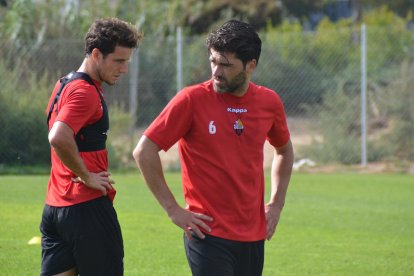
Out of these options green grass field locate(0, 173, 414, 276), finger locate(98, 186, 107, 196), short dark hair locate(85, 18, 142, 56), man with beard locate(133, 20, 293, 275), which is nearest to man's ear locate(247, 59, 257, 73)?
man with beard locate(133, 20, 293, 275)

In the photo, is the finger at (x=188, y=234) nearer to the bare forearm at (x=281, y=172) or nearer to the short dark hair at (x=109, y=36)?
the bare forearm at (x=281, y=172)

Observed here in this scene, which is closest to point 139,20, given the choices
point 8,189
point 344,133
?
point 344,133

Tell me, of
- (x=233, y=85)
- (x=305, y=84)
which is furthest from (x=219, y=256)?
(x=305, y=84)

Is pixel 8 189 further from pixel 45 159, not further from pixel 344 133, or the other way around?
pixel 344 133

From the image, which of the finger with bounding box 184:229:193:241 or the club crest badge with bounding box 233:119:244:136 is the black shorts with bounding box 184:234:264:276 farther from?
the club crest badge with bounding box 233:119:244:136

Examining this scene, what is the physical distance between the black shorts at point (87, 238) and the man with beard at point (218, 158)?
0.68 metres

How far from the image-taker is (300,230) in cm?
1059

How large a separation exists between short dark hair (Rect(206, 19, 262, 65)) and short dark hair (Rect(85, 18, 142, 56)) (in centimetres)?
71

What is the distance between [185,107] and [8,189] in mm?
9346

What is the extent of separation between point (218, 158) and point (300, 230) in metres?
5.94

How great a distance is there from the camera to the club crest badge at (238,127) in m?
4.89

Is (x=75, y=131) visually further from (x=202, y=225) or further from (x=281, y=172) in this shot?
(x=281, y=172)

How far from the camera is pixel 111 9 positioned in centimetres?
2516

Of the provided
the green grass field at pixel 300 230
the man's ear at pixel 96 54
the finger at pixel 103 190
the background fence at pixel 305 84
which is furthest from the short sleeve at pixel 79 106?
the background fence at pixel 305 84
